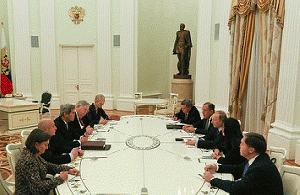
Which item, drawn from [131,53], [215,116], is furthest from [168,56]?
[215,116]

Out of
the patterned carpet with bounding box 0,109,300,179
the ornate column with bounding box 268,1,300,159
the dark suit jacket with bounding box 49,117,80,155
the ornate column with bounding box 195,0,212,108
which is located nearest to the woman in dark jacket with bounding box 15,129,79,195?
the dark suit jacket with bounding box 49,117,80,155

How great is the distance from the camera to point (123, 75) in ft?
31.9

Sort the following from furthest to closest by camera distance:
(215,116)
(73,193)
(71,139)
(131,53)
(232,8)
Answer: (131,53) → (232,8) → (71,139) → (215,116) → (73,193)

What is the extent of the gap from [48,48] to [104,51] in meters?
2.18

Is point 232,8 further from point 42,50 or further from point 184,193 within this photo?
point 42,50

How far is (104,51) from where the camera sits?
9.76m

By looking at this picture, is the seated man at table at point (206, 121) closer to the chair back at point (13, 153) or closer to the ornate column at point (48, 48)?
Answer: the chair back at point (13, 153)

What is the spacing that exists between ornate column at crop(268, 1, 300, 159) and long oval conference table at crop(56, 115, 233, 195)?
2307mm

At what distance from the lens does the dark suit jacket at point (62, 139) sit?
3.01 m

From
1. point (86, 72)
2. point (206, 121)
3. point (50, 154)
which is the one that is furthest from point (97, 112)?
point (86, 72)

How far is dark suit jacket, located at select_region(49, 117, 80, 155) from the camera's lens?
3014 mm

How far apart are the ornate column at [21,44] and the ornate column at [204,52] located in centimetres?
644

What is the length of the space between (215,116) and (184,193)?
56.6 inches

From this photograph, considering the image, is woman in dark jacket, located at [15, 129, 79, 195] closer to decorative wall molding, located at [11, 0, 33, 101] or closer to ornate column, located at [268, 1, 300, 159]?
ornate column, located at [268, 1, 300, 159]
